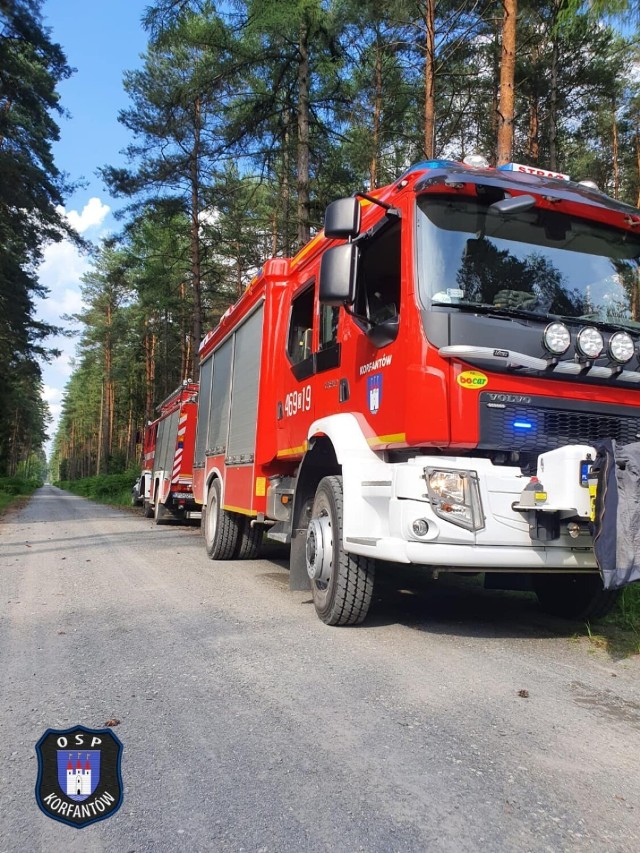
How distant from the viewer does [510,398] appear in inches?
152

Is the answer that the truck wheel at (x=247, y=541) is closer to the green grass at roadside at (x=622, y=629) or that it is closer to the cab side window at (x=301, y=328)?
the cab side window at (x=301, y=328)

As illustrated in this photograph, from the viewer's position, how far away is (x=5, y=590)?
6.23 m

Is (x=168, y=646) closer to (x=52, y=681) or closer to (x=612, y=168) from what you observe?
(x=52, y=681)

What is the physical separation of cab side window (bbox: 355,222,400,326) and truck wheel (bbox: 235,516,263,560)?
4.56 meters

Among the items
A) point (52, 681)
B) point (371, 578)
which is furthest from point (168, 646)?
point (371, 578)

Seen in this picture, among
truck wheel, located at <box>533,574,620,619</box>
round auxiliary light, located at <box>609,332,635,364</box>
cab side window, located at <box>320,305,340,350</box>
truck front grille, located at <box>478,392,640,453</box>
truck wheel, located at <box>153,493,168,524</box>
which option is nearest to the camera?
truck front grille, located at <box>478,392,640,453</box>

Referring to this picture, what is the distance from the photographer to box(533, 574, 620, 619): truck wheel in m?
4.79

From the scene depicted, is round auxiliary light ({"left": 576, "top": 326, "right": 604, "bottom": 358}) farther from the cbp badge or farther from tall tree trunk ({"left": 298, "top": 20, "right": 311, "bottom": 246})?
tall tree trunk ({"left": 298, "top": 20, "right": 311, "bottom": 246})

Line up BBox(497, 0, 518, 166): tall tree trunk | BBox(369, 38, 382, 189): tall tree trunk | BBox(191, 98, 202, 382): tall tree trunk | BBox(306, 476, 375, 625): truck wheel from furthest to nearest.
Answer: BBox(191, 98, 202, 382): tall tree trunk, BBox(369, 38, 382, 189): tall tree trunk, BBox(497, 0, 518, 166): tall tree trunk, BBox(306, 476, 375, 625): truck wheel

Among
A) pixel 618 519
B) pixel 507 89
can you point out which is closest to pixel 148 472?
pixel 507 89

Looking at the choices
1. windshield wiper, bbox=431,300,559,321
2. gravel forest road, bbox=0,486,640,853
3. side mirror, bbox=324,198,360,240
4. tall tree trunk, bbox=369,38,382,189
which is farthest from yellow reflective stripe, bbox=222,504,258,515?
tall tree trunk, bbox=369,38,382,189

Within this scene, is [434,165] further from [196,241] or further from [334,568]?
[196,241]

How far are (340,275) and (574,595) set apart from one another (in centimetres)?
321

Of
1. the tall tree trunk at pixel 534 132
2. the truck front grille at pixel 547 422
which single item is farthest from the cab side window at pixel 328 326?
the tall tree trunk at pixel 534 132
